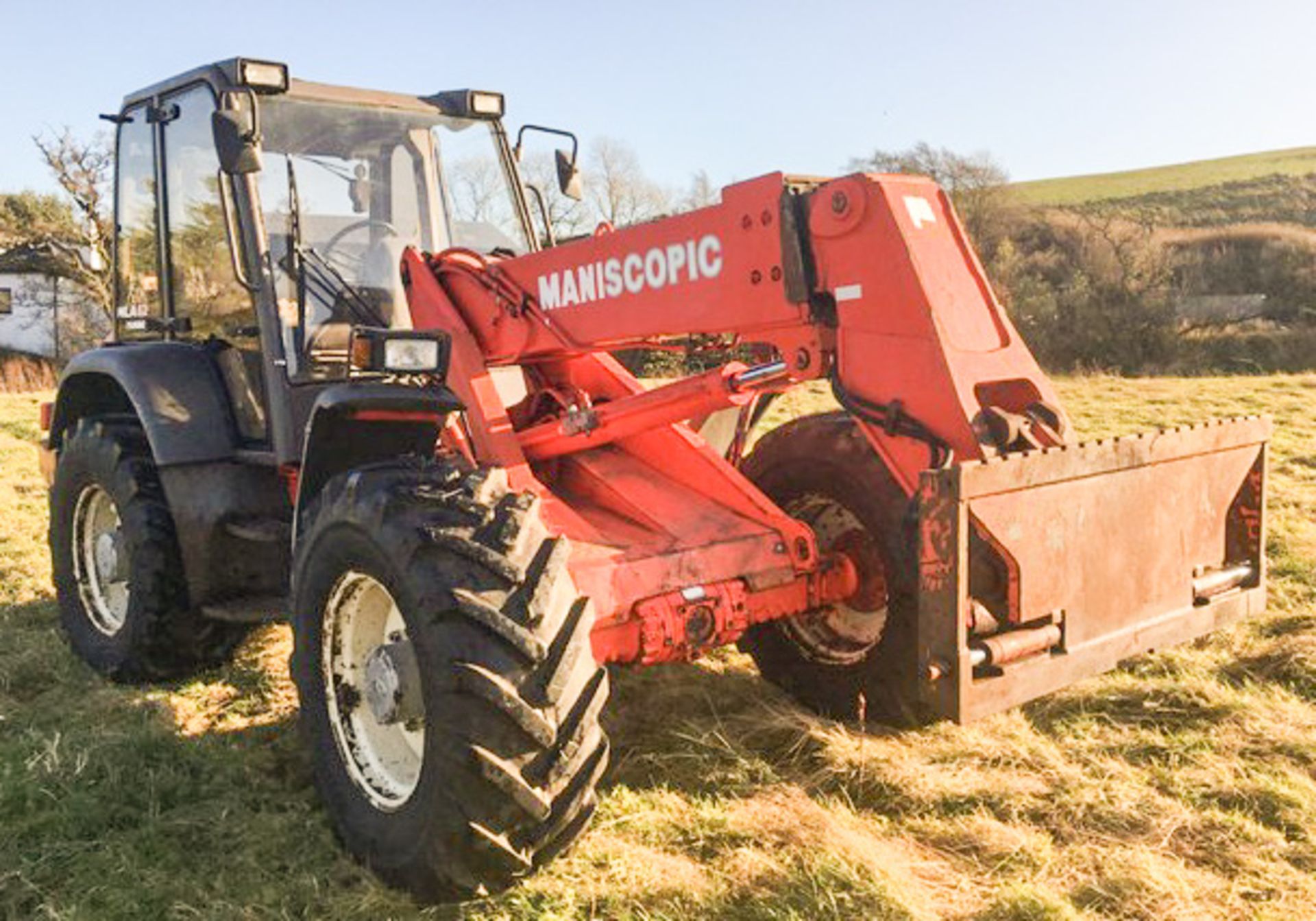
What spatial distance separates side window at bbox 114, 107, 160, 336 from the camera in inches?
206

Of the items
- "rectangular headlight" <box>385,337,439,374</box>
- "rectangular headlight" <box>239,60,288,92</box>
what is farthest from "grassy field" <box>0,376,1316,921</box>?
"rectangular headlight" <box>239,60,288,92</box>

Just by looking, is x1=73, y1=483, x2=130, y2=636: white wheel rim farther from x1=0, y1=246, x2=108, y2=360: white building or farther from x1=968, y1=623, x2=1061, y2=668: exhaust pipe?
x1=0, y1=246, x2=108, y2=360: white building

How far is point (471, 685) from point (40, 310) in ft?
113

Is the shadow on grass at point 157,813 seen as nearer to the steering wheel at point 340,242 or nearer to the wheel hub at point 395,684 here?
the wheel hub at point 395,684

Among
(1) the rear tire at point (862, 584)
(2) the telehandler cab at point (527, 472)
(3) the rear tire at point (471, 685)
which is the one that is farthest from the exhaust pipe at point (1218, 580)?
(3) the rear tire at point (471, 685)

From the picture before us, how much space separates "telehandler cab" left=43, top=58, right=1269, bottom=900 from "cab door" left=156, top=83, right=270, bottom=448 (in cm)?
2

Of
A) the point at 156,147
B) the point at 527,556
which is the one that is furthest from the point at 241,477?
the point at 527,556

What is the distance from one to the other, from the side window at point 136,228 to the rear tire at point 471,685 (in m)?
2.64

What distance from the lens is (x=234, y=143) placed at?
4.03m

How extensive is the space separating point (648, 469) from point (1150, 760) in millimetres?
2024

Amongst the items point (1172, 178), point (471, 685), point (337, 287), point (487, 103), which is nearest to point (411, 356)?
point (337, 287)

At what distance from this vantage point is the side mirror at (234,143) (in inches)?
158

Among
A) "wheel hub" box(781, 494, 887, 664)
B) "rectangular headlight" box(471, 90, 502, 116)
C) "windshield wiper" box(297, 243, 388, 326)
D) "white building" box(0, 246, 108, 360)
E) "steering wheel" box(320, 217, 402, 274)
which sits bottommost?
"wheel hub" box(781, 494, 887, 664)

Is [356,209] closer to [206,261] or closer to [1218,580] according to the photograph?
[206,261]
